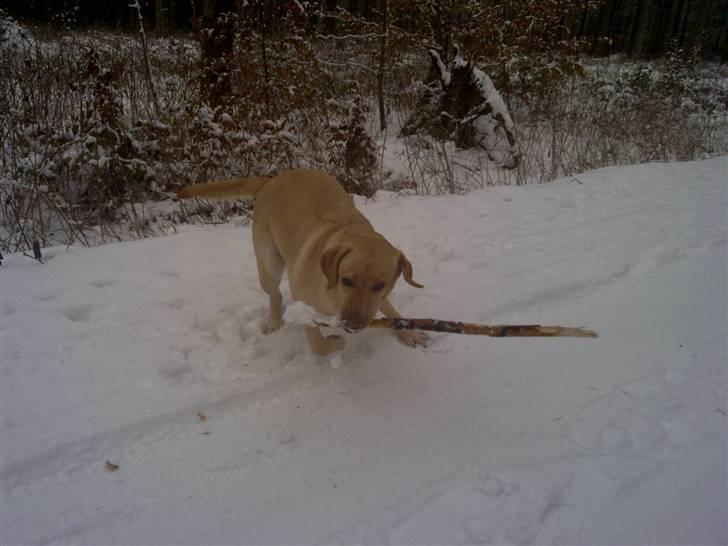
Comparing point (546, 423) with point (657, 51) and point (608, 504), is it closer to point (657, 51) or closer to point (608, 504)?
point (608, 504)

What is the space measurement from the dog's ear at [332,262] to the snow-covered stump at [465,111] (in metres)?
6.16

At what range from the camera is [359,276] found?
2.09 meters

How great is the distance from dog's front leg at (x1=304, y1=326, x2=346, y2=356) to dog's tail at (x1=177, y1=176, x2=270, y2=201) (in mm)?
1180

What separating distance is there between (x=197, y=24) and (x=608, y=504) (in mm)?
6348

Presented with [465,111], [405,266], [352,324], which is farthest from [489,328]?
[465,111]

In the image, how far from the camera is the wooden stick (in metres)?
2.00

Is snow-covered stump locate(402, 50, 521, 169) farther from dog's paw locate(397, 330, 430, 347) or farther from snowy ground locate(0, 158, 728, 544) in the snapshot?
dog's paw locate(397, 330, 430, 347)

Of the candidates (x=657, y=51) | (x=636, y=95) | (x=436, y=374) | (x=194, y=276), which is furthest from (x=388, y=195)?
(x=657, y=51)

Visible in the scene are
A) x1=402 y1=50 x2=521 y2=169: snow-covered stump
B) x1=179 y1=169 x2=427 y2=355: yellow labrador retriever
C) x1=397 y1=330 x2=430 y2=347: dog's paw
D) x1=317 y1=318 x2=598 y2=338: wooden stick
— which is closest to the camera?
x1=317 y1=318 x2=598 y2=338: wooden stick

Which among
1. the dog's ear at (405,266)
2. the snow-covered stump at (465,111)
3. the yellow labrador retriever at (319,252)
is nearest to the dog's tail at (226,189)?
the yellow labrador retriever at (319,252)

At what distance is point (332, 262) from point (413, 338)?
86 centimetres

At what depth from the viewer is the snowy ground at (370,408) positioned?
1655 mm

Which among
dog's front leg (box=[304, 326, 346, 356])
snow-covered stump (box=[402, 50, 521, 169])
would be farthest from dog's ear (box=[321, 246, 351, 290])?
snow-covered stump (box=[402, 50, 521, 169])

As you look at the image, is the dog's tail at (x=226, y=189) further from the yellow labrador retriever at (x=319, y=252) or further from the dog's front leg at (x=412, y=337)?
the dog's front leg at (x=412, y=337)
